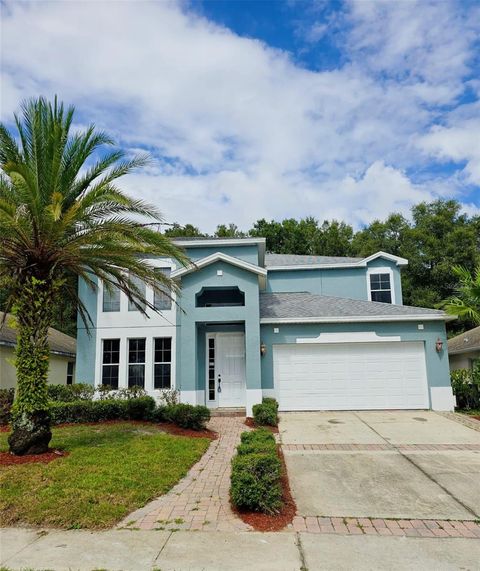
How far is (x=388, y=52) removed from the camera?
11.0m

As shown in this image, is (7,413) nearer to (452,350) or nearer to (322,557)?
(322,557)

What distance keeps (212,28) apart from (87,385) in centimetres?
1128

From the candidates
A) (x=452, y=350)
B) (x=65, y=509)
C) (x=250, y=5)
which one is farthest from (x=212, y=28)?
(x=452, y=350)

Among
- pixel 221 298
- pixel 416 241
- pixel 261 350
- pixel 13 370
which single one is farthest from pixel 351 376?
pixel 416 241

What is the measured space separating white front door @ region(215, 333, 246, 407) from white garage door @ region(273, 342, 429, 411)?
123cm

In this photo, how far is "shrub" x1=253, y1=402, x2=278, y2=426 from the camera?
11594 mm

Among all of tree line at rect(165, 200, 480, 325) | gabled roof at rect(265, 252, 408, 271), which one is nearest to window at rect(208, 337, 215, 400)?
gabled roof at rect(265, 252, 408, 271)

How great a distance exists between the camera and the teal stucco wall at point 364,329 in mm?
14297

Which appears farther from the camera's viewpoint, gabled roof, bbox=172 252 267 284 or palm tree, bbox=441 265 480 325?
gabled roof, bbox=172 252 267 284

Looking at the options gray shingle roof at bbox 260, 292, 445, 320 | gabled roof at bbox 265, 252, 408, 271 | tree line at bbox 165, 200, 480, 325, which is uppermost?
tree line at bbox 165, 200, 480, 325

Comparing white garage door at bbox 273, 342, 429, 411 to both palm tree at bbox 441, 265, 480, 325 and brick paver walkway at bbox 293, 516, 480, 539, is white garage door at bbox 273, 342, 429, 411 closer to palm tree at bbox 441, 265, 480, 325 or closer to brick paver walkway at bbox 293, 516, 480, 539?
palm tree at bbox 441, 265, 480, 325

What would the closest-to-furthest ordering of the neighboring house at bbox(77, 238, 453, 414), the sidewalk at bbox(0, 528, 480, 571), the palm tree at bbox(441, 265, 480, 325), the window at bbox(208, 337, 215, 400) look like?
the sidewalk at bbox(0, 528, 480, 571)
the palm tree at bbox(441, 265, 480, 325)
the neighboring house at bbox(77, 238, 453, 414)
the window at bbox(208, 337, 215, 400)

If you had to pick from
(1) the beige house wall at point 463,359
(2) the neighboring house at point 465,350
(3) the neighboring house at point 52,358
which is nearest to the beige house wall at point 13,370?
(3) the neighboring house at point 52,358

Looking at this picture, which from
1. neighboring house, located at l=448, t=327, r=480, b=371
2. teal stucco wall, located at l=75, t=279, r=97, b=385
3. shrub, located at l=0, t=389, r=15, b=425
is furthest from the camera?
neighboring house, located at l=448, t=327, r=480, b=371
